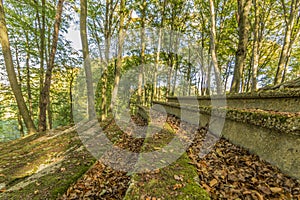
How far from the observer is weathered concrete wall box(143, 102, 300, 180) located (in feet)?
5.05

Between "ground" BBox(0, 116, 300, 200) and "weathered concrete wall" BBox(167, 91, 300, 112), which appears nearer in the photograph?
"ground" BBox(0, 116, 300, 200)

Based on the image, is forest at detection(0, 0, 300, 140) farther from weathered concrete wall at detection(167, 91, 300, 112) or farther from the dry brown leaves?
the dry brown leaves

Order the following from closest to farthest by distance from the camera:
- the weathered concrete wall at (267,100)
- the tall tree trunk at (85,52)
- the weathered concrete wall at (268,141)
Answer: the weathered concrete wall at (268,141), the weathered concrete wall at (267,100), the tall tree trunk at (85,52)

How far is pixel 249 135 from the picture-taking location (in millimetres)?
2250

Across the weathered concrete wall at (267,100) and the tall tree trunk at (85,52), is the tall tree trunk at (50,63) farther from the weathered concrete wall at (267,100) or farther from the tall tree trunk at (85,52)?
the weathered concrete wall at (267,100)

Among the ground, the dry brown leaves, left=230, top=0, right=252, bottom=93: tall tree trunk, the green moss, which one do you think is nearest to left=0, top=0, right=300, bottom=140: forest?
left=230, top=0, right=252, bottom=93: tall tree trunk

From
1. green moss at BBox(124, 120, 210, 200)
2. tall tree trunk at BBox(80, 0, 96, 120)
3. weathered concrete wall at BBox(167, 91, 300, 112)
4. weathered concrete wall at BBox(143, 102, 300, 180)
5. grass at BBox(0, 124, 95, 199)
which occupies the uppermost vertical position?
tall tree trunk at BBox(80, 0, 96, 120)

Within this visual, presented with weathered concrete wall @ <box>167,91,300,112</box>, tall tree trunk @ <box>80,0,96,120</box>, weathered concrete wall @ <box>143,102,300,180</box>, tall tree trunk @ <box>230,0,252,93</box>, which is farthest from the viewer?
tall tree trunk @ <box>80,0,96,120</box>

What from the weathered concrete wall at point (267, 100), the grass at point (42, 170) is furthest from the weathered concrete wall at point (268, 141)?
the grass at point (42, 170)

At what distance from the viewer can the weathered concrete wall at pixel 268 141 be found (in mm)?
1539

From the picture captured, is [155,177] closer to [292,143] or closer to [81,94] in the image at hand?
[292,143]

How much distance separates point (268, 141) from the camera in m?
1.90

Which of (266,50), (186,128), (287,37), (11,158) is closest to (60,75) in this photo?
(11,158)

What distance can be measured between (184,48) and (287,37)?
10827 mm
